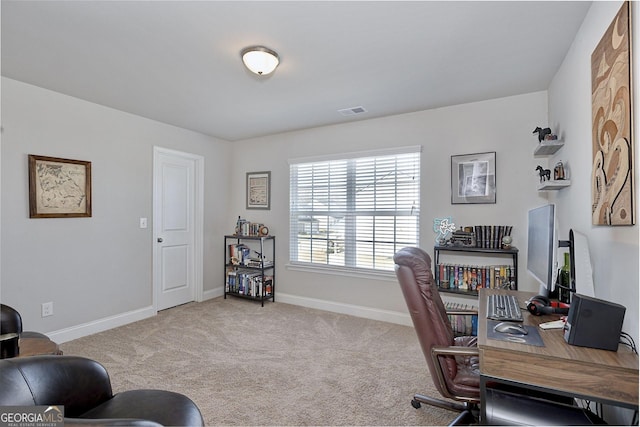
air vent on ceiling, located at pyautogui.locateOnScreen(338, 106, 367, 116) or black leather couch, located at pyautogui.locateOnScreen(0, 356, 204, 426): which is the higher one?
air vent on ceiling, located at pyautogui.locateOnScreen(338, 106, 367, 116)

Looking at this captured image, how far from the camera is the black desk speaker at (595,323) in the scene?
1.23 metres

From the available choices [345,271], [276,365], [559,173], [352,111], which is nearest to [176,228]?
[345,271]

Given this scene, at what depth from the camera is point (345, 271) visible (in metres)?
4.05

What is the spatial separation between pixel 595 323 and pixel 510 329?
1.03 ft

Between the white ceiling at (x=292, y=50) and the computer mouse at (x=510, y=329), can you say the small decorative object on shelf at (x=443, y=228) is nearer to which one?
the white ceiling at (x=292, y=50)

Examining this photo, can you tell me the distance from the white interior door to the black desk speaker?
415 cm

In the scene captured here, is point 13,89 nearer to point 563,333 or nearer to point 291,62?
point 291,62

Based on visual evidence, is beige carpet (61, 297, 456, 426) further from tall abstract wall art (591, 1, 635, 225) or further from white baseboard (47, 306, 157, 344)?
tall abstract wall art (591, 1, 635, 225)

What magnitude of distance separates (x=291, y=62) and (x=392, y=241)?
7.47 feet

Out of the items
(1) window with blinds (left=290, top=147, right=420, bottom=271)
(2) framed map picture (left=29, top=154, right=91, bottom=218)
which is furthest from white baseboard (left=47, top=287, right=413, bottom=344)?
(2) framed map picture (left=29, top=154, right=91, bottom=218)

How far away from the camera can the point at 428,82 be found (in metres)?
2.79

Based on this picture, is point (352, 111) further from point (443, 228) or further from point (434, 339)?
point (434, 339)

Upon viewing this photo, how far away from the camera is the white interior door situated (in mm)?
4066

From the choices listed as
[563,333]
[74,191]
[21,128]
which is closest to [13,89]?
[21,128]
